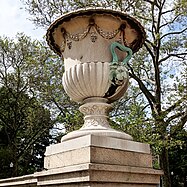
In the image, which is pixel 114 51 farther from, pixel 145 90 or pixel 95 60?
pixel 145 90

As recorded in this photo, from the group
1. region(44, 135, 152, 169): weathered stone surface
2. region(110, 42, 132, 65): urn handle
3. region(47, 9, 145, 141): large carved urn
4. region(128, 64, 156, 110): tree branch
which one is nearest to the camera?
region(44, 135, 152, 169): weathered stone surface

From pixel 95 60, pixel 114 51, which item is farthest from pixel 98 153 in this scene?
pixel 114 51

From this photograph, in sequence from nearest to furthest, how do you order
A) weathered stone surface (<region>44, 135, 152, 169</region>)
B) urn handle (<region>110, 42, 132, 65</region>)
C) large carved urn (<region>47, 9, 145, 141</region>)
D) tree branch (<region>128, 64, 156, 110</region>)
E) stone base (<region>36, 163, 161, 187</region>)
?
1. stone base (<region>36, 163, 161, 187</region>)
2. weathered stone surface (<region>44, 135, 152, 169</region>)
3. large carved urn (<region>47, 9, 145, 141</region>)
4. urn handle (<region>110, 42, 132, 65</region>)
5. tree branch (<region>128, 64, 156, 110</region>)

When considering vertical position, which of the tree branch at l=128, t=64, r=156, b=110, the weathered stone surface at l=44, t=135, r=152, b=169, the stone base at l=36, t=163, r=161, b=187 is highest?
the tree branch at l=128, t=64, r=156, b=110

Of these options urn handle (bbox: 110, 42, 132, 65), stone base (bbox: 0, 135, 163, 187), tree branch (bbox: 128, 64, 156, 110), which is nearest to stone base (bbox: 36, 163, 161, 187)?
stone base (bbox: 0, 135, 163, 187)

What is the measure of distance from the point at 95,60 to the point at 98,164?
0.97 metres

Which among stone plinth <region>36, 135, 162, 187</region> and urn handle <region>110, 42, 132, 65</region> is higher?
urn handle <region>110, 42, 132, 65</region>

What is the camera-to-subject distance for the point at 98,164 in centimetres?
228

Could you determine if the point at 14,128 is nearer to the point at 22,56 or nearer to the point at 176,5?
the point at 22,56

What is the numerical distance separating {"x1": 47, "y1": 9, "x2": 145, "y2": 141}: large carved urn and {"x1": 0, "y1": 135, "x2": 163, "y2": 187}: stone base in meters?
0.12

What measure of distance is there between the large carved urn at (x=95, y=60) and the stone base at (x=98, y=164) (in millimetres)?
124

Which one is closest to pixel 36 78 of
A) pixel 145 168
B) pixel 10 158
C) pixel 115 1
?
pixel 10 158

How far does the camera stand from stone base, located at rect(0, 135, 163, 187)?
2.28 m

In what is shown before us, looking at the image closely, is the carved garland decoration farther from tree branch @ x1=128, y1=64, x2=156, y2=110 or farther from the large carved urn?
tree branch @ x1=128, y1=64, x2=156, y2=110
